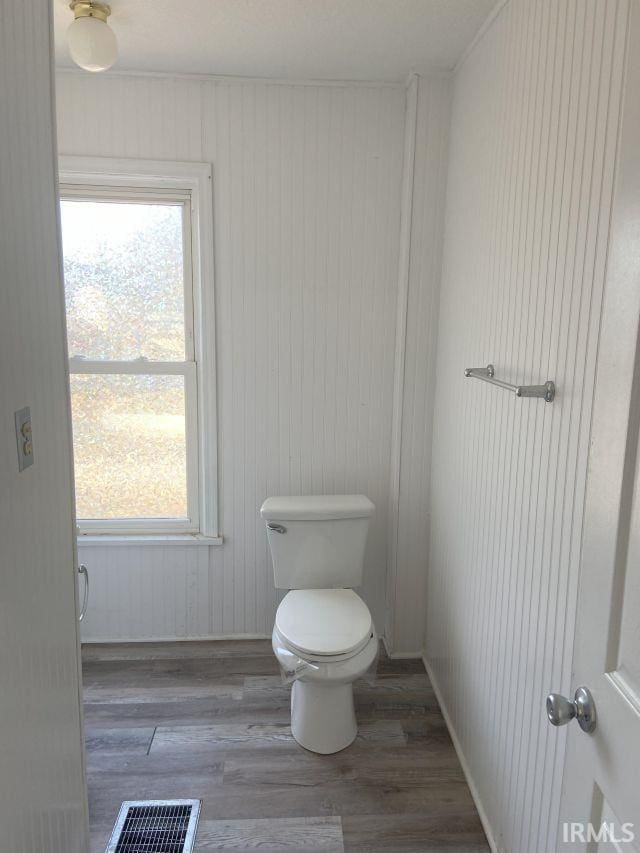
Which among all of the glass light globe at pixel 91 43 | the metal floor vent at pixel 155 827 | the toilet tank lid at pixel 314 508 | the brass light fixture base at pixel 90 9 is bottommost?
the metal floor vent at pixel 155 827

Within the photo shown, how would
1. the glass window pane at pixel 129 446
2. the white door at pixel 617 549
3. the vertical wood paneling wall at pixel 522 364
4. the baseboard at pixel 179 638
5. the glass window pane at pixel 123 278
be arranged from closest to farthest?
1. the white door at pixel 617 549
2. the vertical wood paneling wall at pixel 522 364
3. the glass window pane at pixel 123 278
4. the glass window pane at pixel 129 446
5. the baseboard at pixel 179 638

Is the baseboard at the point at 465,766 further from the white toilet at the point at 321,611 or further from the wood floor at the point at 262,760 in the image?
the white toilet at the point at 321,611

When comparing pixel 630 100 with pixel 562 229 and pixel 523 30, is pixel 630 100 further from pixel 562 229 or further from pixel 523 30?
pixel 523 30

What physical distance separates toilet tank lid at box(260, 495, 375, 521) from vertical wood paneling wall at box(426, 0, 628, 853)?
38 cm

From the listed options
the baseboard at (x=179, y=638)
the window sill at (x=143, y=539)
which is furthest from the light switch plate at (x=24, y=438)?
the baseboard at (x=179, y=638)

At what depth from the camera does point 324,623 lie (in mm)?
2078

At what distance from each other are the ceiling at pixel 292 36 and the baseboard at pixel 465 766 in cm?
240

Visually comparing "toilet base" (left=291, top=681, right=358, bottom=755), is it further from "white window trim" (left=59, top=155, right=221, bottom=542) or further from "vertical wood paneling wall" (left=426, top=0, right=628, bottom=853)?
"white window trim" (left=59, top=155, right=221, bottom=542)

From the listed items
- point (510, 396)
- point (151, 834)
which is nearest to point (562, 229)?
point (510, 396)

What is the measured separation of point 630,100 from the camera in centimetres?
73

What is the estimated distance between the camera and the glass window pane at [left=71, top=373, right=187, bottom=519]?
2.54 meters

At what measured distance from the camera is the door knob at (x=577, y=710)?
799 millimetres

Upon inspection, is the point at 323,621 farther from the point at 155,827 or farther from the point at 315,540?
the point at 155,827

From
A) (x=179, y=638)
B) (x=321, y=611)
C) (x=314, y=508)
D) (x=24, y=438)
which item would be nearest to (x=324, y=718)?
(x=321, y=611)
